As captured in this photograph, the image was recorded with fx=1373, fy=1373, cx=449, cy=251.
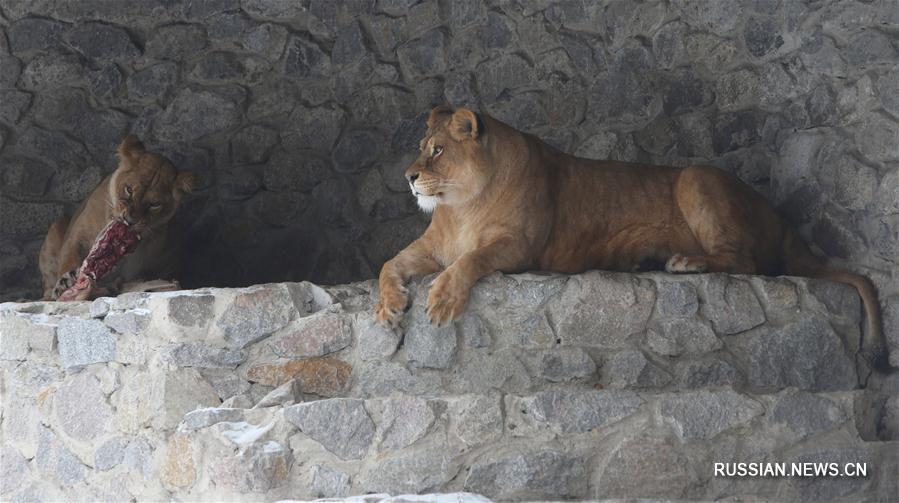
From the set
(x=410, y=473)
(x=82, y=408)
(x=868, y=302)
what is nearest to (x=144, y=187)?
(x=82, y=408)

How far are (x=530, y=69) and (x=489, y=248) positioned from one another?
83.3 inches

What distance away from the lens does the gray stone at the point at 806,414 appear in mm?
6066

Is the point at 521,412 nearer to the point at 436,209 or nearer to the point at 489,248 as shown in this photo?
the point at 489,248

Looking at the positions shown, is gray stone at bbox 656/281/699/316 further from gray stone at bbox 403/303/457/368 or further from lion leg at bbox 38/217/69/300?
lion leg at bbox 38/217/69/300

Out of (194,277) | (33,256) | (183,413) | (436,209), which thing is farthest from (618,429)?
(33,256)

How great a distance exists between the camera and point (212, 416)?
5.79m

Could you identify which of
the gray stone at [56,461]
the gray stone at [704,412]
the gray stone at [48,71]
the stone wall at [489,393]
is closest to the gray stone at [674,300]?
the stone wall at [489,393]

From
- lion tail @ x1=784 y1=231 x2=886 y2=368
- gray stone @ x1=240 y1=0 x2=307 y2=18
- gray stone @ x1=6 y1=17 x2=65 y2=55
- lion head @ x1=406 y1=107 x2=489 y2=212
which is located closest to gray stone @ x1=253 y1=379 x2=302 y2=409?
lion head @ x1=406 y1=107 x2=489 y2=212

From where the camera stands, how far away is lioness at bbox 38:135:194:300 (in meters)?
7.30

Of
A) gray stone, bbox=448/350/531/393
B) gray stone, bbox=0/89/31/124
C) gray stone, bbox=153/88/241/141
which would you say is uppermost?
gray stone, bbox=0/89/31/124

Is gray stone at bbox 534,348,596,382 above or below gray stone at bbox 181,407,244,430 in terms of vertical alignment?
above

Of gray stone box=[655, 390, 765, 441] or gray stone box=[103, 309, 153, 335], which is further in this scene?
gray stone box=[103, 309, 153, 335]

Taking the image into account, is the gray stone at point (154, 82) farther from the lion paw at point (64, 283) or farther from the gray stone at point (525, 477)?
the gray stone at point (525, 477)

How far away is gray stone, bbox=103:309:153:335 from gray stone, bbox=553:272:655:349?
5.95ft
